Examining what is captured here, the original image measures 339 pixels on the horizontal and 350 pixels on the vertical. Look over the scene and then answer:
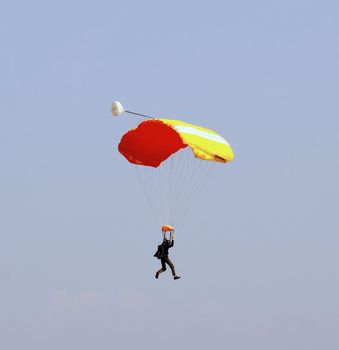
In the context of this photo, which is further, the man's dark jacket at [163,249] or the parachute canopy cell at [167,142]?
the man's dark jacket at [163,249]

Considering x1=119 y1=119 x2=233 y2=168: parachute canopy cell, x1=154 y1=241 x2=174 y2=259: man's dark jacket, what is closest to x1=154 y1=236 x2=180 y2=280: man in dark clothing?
x1=154 y1=241 x2=174 y2=259: man's dark jacket

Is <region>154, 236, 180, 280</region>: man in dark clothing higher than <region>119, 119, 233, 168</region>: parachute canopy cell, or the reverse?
<region>119, 119, 233, 168</region>: parachute canopy cell

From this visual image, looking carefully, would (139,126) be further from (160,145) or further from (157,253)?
(157,253)

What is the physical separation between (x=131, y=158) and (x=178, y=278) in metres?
5.76

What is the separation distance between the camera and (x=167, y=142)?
50.3 metres

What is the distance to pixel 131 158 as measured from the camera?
51.2 metres

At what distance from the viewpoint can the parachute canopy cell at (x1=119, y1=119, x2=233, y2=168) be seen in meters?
48.1

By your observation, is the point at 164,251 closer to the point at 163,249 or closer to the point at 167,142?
the point at 163,249

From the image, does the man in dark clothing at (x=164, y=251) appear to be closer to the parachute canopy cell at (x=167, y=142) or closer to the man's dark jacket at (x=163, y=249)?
the man's dark jacket at (x=163, y=249)

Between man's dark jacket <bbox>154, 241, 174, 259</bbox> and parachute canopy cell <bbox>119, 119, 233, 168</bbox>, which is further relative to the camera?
man's dark jacket <bbox>154, 241, 174, 259</bbox>

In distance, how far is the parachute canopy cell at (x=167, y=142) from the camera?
48094mm

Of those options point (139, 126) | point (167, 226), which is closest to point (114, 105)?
point (139, 126)

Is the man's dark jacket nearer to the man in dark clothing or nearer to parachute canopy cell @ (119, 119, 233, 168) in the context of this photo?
the man in dark clothing

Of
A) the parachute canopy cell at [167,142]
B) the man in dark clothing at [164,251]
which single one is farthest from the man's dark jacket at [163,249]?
the parachute canopy cell at [167,142]
